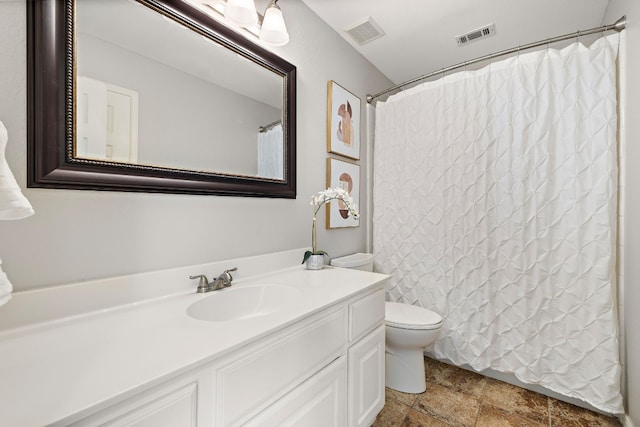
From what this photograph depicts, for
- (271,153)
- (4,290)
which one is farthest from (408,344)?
(4,290)

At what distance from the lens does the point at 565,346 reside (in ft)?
5.04

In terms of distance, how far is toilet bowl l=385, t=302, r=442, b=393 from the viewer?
1599mm

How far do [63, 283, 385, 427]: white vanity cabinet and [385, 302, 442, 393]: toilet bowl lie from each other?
0.29 metres

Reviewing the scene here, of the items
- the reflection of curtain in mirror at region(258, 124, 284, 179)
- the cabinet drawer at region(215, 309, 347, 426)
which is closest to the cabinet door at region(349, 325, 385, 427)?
the cabinet drawer at region(215, 309, 347, 426)

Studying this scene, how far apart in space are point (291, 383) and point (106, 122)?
3.57 ft

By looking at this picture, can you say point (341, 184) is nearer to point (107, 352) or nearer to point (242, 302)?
point (242, 302)

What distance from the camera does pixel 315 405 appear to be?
97cm

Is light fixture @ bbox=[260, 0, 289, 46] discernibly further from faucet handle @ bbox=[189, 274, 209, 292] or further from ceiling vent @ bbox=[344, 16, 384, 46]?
faucet handle @ bbox=[189, 274, 209, 292]

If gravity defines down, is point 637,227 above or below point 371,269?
above

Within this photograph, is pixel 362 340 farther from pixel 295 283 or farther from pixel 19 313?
pixel 19 313

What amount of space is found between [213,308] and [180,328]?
308 millimetres

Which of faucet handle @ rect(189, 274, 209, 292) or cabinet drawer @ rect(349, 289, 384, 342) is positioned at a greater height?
faucet handle @ rect(189, 274, 209, 292)

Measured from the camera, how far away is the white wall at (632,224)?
1245 mm

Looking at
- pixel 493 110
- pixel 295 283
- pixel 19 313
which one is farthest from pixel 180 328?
pixel 493 110
